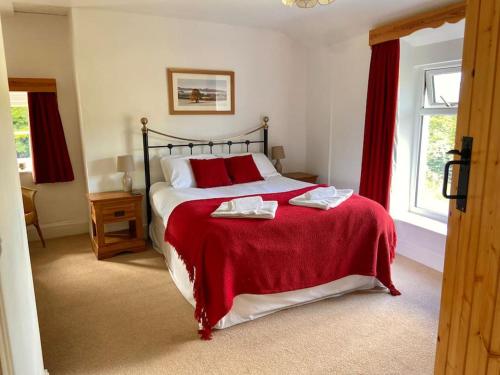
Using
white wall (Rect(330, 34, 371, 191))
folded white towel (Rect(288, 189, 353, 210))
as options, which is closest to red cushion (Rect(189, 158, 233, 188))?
folded white towel (Rect(288, 189, 353, 210))

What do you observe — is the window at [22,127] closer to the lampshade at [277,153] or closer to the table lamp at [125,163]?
the table lamp at [125,163]

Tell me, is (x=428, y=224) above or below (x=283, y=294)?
above

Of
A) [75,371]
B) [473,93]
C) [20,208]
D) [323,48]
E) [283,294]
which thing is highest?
[323,48]

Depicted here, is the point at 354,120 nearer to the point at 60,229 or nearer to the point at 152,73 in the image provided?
the point at 152,73

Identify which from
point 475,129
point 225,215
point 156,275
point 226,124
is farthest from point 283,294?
point 226,124

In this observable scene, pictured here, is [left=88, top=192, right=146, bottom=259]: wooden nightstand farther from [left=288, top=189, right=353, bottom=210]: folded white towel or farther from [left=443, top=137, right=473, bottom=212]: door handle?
[left=443, top=137, right=473, bottom=212]: door handle

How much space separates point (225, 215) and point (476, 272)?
1662 mm

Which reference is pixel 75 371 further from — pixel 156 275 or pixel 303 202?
pixel 303 202

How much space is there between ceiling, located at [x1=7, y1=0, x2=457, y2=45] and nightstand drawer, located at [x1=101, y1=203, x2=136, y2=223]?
1.93 meters

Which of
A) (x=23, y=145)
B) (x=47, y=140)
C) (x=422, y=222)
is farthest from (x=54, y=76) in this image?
(x=422, y=222)

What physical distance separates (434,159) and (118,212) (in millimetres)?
3114

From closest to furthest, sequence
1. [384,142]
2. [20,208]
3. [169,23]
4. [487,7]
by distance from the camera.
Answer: [487,7] → [20,208] → [384,142] → [169,23]

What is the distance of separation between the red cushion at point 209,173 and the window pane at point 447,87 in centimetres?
216

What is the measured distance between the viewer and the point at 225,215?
101 inches
